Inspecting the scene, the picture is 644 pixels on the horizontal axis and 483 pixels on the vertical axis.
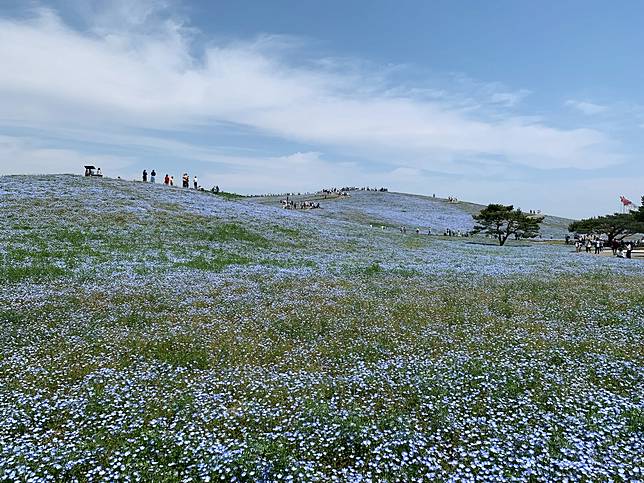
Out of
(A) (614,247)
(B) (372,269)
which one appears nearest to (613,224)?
(A) (614,247)

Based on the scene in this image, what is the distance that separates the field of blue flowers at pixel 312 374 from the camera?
271 inches

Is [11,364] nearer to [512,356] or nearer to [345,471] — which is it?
[345,471]

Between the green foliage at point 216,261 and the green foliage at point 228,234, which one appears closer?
the green foliage at point 216,261

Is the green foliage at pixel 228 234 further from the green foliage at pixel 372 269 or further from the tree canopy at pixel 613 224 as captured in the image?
the tree canopy at pixel 613 224

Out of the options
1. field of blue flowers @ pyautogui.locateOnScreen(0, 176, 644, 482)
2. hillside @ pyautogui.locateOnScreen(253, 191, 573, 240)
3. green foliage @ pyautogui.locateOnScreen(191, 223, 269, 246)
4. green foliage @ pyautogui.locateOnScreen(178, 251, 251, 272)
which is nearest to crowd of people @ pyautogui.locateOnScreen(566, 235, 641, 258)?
hillside @ pyautogui.locateOnScreen(253, 191, 573, 240)

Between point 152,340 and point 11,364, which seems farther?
point 152,340

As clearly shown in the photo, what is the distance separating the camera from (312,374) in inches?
400

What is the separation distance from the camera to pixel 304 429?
775cm

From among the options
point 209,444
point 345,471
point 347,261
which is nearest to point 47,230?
point 347,261

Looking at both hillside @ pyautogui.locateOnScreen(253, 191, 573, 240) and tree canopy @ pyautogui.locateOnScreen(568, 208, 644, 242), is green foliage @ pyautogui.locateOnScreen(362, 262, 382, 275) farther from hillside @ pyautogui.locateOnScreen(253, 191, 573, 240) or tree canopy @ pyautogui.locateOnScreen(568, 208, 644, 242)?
hillside @ pyautogui.locateOnScreen(253, 191, 573, 240)

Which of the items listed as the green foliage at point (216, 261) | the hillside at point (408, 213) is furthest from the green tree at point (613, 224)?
the green foliage at point (216, 261)

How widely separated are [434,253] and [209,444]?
104 ft

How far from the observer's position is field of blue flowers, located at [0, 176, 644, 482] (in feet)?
22.6

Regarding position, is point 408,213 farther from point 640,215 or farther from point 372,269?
point 372,269
